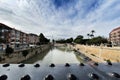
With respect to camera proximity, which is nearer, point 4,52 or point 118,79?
point 118,79

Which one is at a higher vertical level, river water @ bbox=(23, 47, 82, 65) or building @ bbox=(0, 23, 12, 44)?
building @ bbox=(0, 23, 12, 44)

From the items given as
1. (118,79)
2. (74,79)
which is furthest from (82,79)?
(118,79)

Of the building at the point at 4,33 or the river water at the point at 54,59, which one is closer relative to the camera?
the river water at the point at 54,59

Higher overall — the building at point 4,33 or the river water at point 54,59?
the building at point 4,33

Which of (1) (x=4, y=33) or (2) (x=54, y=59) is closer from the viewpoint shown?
(2) (x=54, y=59)

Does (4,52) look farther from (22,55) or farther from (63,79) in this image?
(63,79)

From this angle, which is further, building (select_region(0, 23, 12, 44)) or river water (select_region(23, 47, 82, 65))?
building (select_region(0, 23, 12, 44))

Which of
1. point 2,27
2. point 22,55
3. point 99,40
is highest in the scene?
point 2,27

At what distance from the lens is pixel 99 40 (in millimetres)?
55906

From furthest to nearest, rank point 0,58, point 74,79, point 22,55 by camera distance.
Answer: point 22,55 < point 0,58 < point 74,79

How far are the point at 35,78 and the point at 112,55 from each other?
20831 millimetres

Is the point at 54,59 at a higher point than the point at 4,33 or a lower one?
lower

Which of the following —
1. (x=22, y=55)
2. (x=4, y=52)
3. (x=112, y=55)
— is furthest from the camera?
(x=22, y=55)

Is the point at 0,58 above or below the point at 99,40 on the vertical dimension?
below
